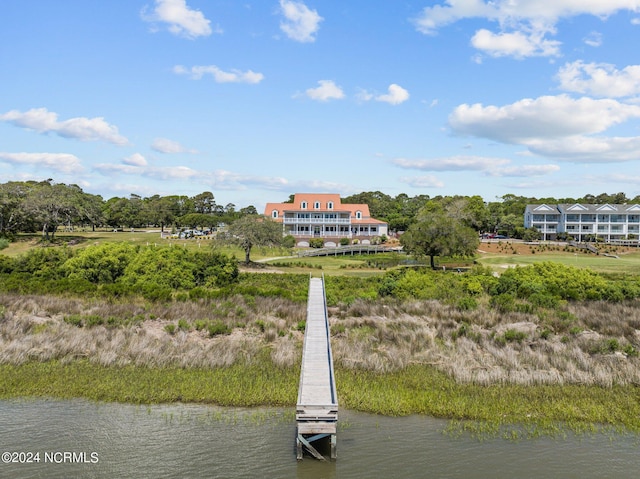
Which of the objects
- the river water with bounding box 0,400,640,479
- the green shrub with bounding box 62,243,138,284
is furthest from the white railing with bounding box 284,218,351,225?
the river water with bounding box 0,400,640,479

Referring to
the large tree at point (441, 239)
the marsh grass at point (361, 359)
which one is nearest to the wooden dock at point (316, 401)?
the marsh grass at point (361, 359)

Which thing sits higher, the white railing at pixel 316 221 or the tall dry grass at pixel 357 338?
the white railing at pixel 316 221

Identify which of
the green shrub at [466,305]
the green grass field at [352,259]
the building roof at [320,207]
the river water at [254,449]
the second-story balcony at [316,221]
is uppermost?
the building roof at [320,207]

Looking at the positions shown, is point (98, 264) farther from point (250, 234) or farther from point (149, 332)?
point (250, 234)

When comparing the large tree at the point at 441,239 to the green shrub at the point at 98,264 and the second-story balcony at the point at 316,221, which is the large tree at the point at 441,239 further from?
the second-story balcony at the point at 316,221

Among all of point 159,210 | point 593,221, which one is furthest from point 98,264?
point 593,221

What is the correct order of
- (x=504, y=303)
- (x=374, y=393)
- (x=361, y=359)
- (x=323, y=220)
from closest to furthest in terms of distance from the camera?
1. (x=374, y=393)
2. (x=361, y=359)
3. (x=504, y=303)
4. (x=323, y=220)

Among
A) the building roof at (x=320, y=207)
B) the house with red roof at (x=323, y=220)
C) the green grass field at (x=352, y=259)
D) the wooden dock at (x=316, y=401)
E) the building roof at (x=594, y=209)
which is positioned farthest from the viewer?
the building roof at (x=594, y=209)

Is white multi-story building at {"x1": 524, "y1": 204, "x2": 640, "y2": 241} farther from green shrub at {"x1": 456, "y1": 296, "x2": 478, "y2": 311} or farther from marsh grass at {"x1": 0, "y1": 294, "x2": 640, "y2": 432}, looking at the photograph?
marsh grass at {"x1": 0, "y1": 294, "x2": 640, "y2": 432}
